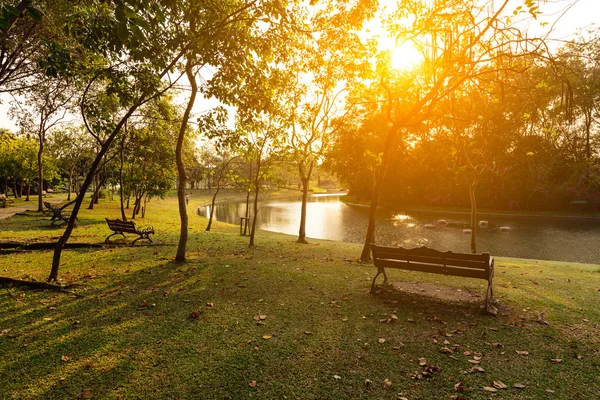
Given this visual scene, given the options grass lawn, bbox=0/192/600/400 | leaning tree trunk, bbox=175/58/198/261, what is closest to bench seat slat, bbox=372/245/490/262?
grass lawn, bbox=0/192/600/400

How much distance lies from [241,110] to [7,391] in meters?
7.79

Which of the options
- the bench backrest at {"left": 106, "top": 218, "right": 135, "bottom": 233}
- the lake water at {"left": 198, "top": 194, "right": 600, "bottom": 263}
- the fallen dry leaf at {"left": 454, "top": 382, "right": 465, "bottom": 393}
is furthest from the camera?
the lake water at {"left": 198, "top": 194, "right": 600, "bottom": 263}

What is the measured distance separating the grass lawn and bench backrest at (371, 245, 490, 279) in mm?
771

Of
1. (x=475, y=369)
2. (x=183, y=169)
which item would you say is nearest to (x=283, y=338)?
(x=475, y=369)

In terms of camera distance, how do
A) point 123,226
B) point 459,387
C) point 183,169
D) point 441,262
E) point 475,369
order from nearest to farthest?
point 459,387 < point 475,369 < point 441,262 < point 183,169 < point 123,226

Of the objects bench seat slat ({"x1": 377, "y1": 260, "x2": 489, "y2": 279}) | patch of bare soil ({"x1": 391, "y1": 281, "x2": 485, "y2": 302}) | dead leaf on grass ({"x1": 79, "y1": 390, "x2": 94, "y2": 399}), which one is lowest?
dead leaf on grass ({"x1": 79, "y1": 390, "x2": 94, "y2": 399})

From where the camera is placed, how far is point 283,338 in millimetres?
5352

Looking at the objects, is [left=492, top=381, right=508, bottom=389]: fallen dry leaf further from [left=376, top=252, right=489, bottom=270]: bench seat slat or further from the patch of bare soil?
the patch of bare soil

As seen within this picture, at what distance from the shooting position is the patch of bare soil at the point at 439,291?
24.2ft

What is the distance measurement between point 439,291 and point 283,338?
4.61 meters

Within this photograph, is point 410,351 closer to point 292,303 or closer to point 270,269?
point 292,303

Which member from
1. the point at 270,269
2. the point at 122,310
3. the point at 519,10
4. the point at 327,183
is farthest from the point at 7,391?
the point at 327,183

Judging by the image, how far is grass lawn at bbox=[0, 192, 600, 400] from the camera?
407 cm

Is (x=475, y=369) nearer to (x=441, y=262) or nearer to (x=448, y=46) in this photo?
(x=441, y=262)
